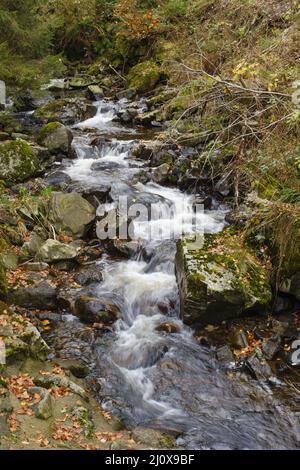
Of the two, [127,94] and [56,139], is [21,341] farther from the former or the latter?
[127,94]

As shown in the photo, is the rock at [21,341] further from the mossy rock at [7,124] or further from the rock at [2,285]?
the mossy rock at [7,124]

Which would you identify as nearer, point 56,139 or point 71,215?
point 71,215

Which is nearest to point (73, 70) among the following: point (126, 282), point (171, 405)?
point (126, 282)

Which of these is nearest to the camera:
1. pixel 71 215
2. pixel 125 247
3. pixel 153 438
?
pixel 153 438

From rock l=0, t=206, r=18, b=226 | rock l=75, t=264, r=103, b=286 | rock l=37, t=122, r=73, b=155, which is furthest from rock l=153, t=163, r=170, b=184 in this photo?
rock l=0, t=206, r=18, b=226

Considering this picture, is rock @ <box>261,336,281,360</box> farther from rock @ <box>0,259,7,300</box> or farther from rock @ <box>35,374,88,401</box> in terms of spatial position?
rock @ <box>0,259,7,300</box>

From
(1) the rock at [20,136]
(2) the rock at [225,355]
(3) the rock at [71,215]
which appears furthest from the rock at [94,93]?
(2) the rock at [225,355]

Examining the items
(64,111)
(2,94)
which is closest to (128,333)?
(2,94)

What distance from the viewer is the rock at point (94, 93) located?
1814 cm

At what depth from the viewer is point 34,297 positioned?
24.4 ft

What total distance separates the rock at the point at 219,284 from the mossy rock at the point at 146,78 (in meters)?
11.7

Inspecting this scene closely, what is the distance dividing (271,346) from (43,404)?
343cm

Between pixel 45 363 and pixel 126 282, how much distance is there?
2.54m

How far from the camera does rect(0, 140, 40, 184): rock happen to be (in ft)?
36.1
